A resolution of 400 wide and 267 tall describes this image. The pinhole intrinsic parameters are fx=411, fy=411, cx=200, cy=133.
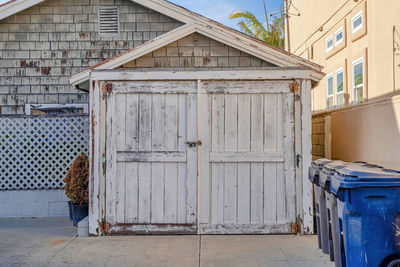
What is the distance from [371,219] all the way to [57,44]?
273 inches

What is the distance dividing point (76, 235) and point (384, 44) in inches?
279

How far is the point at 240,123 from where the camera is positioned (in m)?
5.93

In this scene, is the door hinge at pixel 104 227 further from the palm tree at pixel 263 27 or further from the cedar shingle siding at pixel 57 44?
the palm tree at pixel 263 27

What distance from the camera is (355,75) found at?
403 inches

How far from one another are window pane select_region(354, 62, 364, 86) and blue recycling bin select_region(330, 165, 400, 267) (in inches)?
273

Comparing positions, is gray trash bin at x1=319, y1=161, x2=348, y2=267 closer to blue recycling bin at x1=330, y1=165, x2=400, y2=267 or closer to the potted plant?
blue recycling bin at x1=330, y1=165, x2=400, y2=267

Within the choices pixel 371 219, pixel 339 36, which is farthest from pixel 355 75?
pixel 371 219

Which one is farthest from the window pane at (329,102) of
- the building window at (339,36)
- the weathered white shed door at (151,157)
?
the weathered white shed door at (151,157)

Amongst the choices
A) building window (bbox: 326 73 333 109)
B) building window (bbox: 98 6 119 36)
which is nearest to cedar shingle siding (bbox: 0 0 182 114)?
building window (bbox: 98 6 119 36)

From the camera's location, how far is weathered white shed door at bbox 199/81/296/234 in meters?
5.88

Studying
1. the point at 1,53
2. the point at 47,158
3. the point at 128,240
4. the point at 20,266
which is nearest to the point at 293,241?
the point at 128,240

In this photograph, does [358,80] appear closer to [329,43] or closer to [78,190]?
[329,43]

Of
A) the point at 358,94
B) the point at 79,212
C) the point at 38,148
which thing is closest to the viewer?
the point at 79,212

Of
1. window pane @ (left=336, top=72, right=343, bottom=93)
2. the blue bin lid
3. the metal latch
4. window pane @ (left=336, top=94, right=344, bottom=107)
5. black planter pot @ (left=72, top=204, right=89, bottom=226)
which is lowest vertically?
black planter pot @ (left=72, top=204, right=89, bottom=226)
